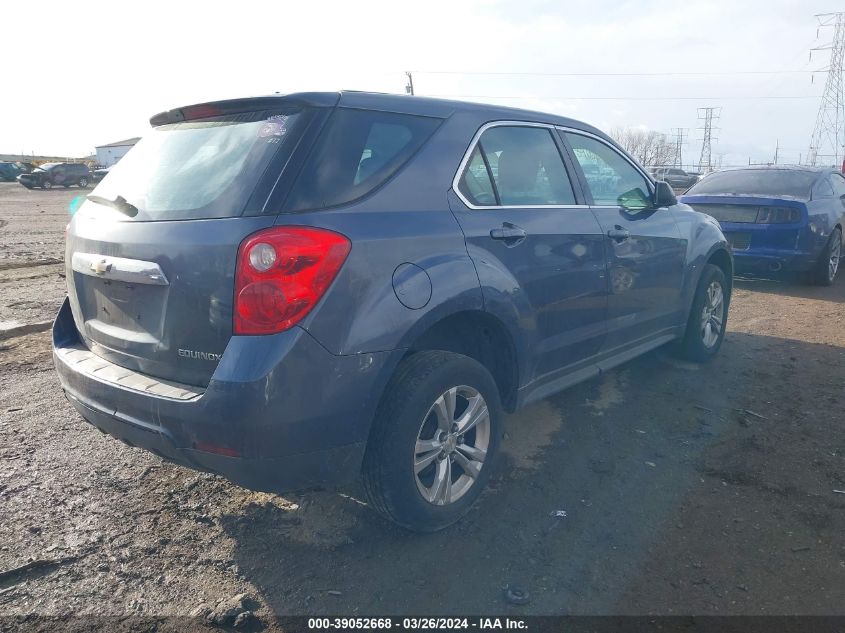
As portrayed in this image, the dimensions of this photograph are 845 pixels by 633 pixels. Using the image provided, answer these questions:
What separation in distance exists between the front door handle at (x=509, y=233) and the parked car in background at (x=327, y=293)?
0.01 m

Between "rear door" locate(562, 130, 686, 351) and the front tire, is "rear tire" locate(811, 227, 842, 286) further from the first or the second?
the front tire

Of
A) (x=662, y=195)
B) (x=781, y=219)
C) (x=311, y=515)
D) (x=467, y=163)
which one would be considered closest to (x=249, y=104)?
(x=467, y=163)

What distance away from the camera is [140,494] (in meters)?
3.30

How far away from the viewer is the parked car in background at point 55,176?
3694cm

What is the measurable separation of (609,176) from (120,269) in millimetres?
2993

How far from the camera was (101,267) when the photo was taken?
278 centimetres

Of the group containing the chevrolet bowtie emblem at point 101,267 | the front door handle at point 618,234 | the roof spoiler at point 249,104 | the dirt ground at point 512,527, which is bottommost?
the dirt ground at point 512,527

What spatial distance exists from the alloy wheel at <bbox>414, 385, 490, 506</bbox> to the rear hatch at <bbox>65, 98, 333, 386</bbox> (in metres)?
1.00

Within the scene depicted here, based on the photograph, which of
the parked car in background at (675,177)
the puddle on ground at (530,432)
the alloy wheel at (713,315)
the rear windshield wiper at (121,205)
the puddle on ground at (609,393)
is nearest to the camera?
the rear windshield wiper at (121,205)

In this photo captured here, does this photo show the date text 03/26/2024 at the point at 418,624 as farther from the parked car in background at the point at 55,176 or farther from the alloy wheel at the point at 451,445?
the parked car in background at the point at 55,176

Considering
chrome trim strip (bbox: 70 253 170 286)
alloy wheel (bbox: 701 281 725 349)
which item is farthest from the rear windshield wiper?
alloy wheel (bbox: 701 281 725 349)

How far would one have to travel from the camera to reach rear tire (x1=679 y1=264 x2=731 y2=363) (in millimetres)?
5156

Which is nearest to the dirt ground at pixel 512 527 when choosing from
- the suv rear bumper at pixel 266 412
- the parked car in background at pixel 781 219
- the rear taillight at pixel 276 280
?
the suv rear bumper at pixel 266 412

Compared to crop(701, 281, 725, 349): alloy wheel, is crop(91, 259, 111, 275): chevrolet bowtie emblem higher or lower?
higher
